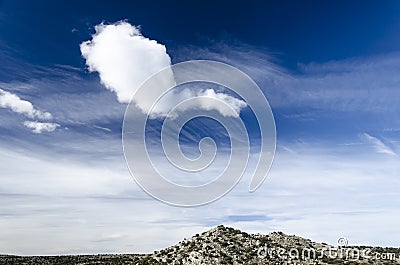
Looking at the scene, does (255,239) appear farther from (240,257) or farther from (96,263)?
(96,263)

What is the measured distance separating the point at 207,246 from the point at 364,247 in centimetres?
5798

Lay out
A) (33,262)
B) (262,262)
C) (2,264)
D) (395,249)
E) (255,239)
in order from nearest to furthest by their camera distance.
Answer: (262,262), (255,239), (395,249), (2,264), (33,262)

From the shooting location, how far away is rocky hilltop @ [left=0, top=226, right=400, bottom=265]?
11119 cm

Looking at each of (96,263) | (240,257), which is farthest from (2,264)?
(240,257)

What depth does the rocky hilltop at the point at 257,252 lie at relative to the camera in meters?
111

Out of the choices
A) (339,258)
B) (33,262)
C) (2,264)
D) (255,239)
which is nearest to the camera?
(339,258)

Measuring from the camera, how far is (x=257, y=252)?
380ft

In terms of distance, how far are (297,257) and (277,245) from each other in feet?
32.7

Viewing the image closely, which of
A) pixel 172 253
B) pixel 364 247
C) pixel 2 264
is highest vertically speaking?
pixel 364 247

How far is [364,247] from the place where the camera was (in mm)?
140625

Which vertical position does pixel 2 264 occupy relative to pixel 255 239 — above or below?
below

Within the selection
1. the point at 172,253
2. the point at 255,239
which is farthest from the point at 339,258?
the point at 172,253

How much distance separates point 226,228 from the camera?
132375 millimetres

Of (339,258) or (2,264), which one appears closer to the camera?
(339,258)
